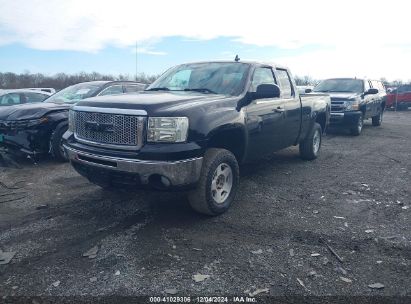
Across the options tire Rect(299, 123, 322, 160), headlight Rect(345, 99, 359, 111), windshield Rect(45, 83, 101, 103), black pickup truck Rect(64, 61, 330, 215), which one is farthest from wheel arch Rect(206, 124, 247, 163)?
headlight Rect(345, 99, 359, 111)

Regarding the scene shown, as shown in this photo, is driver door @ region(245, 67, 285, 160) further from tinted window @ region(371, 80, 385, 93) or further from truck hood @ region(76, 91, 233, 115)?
tinted window @ region(371, 80, 385, 93)

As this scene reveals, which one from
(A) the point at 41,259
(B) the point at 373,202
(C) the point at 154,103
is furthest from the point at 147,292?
(B) the point at 373,202

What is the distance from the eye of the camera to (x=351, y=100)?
11781 millimetres

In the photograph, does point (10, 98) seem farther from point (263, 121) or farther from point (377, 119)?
point (377, 119)

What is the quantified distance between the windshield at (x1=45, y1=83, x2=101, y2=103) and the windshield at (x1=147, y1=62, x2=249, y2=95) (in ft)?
9.62

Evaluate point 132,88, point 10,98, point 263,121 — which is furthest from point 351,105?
point 10,98

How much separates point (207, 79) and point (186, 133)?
1645 millimetres

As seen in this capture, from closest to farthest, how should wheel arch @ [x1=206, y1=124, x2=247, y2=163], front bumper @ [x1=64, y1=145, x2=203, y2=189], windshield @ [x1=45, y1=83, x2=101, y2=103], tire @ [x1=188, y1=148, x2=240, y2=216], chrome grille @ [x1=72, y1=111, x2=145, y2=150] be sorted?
front bumper @ [x1=64, y1=145, x2=203, y2=189], chrome grille @ [x1=72, y1=111, x2=145, y2=150], tire @ [x1=188, y1=148, x2=240, y2=216], wheel arch @ [x1=206, y1=124, x2=247, y2=163], windshield @ [x1=45, y1=83, x2=101, y2=103]

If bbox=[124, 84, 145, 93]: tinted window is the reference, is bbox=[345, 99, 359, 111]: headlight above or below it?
below

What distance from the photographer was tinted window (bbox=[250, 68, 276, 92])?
5.36 meters

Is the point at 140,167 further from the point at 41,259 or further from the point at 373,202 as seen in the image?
the point at 373,202

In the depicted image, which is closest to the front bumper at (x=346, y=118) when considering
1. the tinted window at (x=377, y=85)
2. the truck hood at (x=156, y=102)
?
the tinted window at (x=377, y=85)

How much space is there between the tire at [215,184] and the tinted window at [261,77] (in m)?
1.31

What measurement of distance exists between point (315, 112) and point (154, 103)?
4519mm
